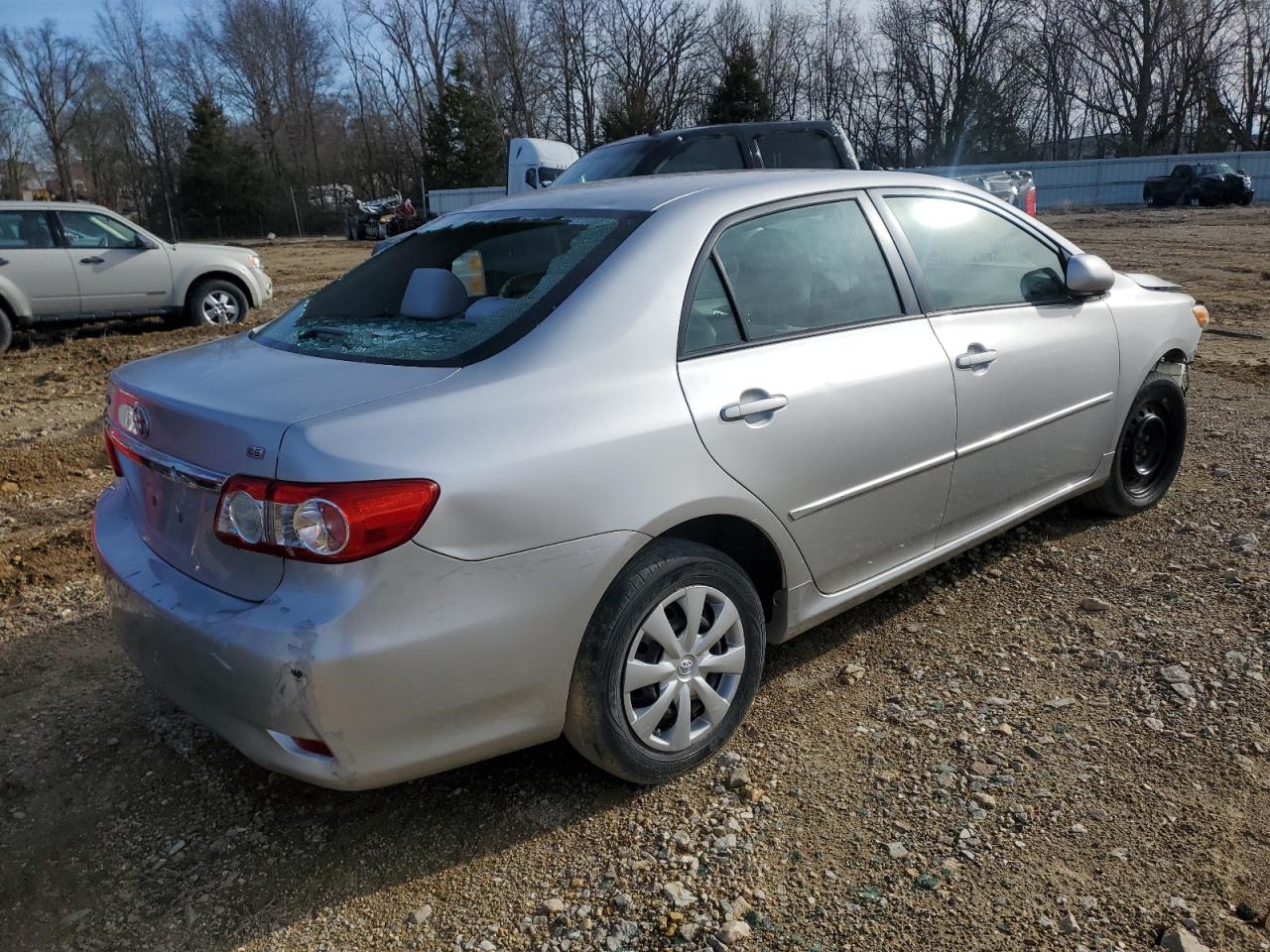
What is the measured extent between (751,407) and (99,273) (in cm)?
1067

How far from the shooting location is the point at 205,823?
2.74 meters

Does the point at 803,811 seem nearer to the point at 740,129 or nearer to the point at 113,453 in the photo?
the point at 113,453

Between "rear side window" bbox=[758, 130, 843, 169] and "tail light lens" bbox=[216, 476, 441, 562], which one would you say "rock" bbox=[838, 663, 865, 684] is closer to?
"tail light lens" bbox=[216, 476, 441, 562]

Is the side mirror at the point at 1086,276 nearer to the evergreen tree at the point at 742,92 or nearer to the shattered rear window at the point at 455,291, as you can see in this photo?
the shattered rear window at the point at 455,291

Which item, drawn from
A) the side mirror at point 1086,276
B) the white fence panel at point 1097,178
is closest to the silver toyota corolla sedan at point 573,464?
the side mirror at point 1086,276

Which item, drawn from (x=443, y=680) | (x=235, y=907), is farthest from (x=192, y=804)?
(x=443, y=680)

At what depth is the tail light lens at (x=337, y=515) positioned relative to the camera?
2107mm

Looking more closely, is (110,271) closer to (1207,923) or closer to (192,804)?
(192,804)

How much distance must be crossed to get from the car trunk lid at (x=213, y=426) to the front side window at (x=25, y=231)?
9625 mm

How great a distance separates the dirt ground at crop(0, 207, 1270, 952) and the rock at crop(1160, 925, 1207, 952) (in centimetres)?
3

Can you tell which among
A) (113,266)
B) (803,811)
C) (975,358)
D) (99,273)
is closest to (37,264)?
(99,273)

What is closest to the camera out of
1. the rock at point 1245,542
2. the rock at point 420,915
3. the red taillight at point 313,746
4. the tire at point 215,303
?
the red taillight at point 313,746

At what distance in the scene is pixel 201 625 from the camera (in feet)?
7.57

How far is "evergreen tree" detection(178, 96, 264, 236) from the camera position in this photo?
4653cm
